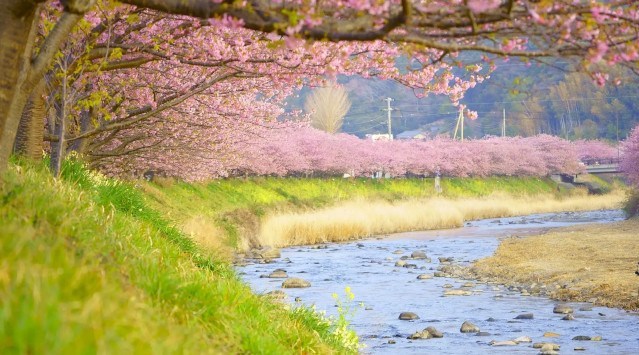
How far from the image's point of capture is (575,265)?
27312mm

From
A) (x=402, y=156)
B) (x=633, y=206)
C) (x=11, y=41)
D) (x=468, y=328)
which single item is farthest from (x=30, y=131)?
(x=402, y=156)

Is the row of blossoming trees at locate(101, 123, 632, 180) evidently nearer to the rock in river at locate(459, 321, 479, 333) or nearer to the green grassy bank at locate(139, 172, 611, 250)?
the green grassy bank at locate(139, 172, 611, 250)

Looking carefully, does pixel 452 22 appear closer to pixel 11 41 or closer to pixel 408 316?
pixel 11 41

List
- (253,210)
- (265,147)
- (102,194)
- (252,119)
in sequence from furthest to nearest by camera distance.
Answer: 1. (265,147)
2. (253,210)
3. (252,119)
4. (102,194)

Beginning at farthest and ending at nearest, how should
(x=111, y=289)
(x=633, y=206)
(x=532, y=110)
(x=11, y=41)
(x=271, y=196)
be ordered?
(x=532, y=110) → (x=271, y=196) → (x=633, y=206) → (x=11, y=41) → (x=111, y=289)

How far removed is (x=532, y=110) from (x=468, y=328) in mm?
113003

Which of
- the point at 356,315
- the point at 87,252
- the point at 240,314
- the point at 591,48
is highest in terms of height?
the point at 591,48

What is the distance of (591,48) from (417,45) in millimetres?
1338

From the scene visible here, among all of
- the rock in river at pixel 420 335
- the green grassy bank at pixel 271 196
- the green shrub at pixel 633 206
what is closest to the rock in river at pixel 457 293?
the rock in river at pixel 420 335

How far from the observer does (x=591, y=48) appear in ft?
21.6

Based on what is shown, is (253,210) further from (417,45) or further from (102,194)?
(417,45)

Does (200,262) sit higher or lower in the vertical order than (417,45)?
lower

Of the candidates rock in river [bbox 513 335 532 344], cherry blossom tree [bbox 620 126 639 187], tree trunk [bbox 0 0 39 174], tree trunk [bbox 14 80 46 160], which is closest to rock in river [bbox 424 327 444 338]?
rock in river [bbox 513 335 532 344]

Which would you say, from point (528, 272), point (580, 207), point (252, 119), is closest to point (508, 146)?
point (580, 207)
